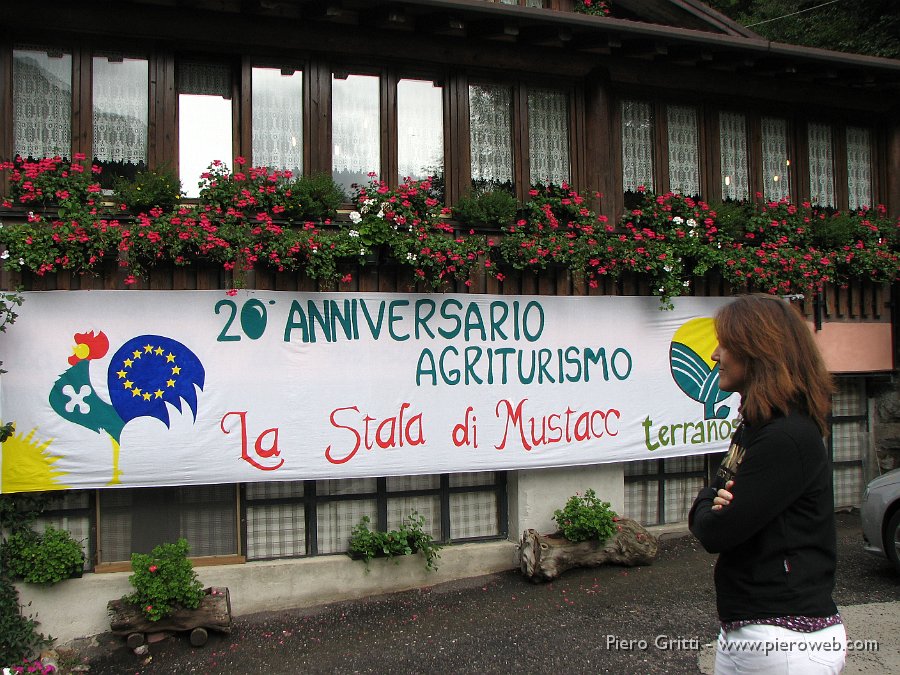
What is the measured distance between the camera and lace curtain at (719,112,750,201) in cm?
889

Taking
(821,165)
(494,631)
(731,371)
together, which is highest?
(821,165)

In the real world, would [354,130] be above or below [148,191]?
above

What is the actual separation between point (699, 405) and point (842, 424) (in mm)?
2943

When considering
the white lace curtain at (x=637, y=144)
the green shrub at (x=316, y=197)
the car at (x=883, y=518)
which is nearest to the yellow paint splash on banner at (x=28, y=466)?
the green shrub at (x=316, y=197)

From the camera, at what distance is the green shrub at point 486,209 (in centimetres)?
730

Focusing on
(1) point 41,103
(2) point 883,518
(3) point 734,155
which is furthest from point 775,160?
(1) point 41,103

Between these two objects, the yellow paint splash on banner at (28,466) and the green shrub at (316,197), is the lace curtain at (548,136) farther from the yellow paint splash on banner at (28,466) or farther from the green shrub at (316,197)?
the yellow paint splash on banner at (28,466)

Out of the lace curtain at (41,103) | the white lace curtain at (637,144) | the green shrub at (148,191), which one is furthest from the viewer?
the white lace curtain at (637,144)

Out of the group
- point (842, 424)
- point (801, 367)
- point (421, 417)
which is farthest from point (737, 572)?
point (842, 424)

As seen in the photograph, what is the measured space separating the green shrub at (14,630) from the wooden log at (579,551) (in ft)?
14.2

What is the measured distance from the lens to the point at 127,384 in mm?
6227

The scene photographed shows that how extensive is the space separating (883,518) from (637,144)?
4866mm

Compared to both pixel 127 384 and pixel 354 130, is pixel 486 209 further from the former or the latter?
pixel 127 384

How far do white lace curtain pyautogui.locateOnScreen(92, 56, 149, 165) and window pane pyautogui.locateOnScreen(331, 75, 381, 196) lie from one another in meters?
1.84
